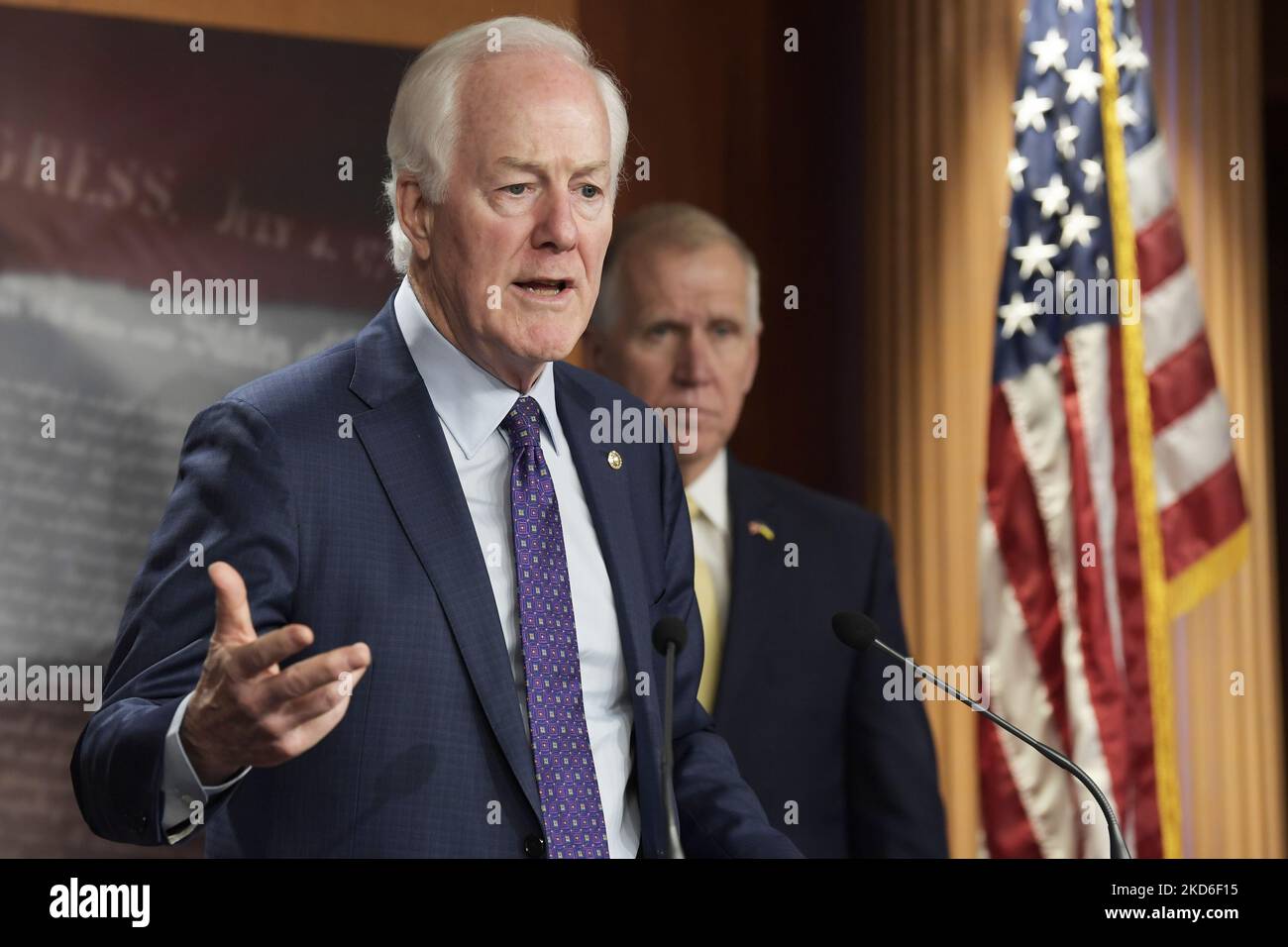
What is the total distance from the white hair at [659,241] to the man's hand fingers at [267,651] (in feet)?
6.06

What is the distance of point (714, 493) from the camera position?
117 inches

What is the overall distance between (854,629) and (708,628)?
3.75ft

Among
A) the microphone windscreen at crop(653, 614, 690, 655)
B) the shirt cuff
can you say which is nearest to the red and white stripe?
the microphone windscreen at crop(653, 614, 690, 655)

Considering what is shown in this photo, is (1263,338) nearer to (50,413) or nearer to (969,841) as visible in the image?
(969,841)

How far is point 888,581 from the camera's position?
9.84 feet

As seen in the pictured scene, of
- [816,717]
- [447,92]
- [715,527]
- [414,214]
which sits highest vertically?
[447,92]

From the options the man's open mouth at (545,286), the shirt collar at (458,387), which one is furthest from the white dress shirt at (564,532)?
the man's open mouth at (545,286)

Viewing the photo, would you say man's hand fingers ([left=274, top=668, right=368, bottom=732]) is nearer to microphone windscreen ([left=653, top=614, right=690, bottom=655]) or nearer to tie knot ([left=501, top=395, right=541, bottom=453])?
microphone windscreen ([left=653, top=614, right=690, bottom=655])

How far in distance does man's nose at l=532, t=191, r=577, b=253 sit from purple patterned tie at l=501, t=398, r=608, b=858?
8.9 inches

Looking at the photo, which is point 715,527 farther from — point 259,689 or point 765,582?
point 259,689

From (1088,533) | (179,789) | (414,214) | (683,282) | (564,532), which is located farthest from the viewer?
(1088,533)

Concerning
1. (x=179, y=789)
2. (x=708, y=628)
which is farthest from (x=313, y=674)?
(x=708, y=628)

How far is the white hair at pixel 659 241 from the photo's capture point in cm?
314

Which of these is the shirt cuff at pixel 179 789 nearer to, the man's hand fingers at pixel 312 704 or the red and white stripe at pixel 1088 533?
the man's hand fingers at pixel 312 704
